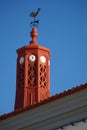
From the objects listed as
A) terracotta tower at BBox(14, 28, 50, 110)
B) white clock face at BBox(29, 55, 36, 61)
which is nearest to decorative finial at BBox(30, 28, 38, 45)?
terracotta tower at BBox(14, 28, 50, 110)

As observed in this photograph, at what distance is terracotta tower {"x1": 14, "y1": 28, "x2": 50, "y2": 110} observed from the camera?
2198 cm

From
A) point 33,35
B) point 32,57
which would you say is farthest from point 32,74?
point 33,35

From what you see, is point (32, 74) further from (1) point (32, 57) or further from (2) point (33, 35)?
(2) point (33, 35)

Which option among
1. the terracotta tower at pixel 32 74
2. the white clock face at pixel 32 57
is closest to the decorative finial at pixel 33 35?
the terracotta tower at pixel 32 74

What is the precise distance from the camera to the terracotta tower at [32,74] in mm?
21984

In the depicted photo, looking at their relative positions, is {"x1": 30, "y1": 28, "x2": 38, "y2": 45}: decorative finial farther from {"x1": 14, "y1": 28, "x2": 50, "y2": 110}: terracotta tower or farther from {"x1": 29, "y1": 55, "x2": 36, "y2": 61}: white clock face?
{"x1": 29, "y1": 55, "x2": 36, "y2": 61}: white clock face

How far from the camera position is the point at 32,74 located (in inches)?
892

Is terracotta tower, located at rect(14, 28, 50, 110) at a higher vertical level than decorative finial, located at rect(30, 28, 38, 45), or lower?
lower

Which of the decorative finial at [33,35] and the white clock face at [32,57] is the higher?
the decorative finial at [33,35]

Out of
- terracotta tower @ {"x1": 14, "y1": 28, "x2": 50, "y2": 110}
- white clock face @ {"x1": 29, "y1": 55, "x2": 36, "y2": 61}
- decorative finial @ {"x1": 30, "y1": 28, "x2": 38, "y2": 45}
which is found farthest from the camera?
decorative finial @ {"x1": 30, "y1": 28, "x2": 38, "y2": 45}

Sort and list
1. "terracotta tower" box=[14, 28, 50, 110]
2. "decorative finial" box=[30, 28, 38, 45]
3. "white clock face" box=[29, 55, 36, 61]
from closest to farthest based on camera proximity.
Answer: "terracotta tower" box=[14, 28, 50, 110] → "white clock face" box=[29, 55, 36, 61] → "decorative finial" box=[30, 28, 38, 45]

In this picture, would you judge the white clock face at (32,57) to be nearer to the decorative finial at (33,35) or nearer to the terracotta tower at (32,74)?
the terracotta tower at (32,74)

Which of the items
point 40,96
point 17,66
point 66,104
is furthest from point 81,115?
point 17,66

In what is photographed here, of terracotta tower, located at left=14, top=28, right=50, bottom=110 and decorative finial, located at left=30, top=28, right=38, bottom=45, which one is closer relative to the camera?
terracotta tower, located at left=14, top=28, right=50, bottom=110
